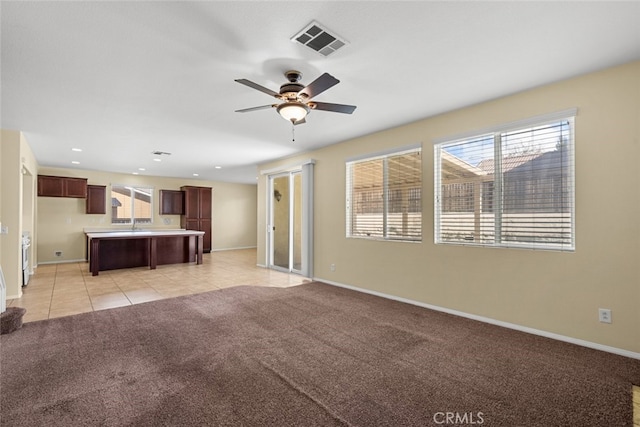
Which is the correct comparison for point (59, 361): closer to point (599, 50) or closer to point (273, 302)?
point (273, 302)

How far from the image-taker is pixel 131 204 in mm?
9016

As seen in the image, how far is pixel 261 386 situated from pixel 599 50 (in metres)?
3.68

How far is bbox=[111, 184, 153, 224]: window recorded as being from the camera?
872 cm

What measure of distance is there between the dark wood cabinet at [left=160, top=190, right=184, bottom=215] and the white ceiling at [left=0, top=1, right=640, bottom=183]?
17.0ft

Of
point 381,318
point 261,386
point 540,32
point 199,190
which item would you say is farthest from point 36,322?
point 199,190

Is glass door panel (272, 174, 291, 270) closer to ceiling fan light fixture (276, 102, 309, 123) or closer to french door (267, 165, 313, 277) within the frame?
french door (267, 165, 313, 277)

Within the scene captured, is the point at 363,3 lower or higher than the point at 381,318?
higher

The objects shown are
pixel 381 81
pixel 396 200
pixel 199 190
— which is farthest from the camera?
pixel 199 190

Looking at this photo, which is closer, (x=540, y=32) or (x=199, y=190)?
(x=540, y=32)

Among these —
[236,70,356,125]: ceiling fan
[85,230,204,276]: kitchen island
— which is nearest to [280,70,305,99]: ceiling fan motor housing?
[236,70,356,125]: ceiling fan

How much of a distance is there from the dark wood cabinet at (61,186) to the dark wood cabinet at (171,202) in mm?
1952

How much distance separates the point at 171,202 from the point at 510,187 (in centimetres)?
924

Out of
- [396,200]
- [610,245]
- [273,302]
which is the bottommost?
[273,302]

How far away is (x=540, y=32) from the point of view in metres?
2.15
